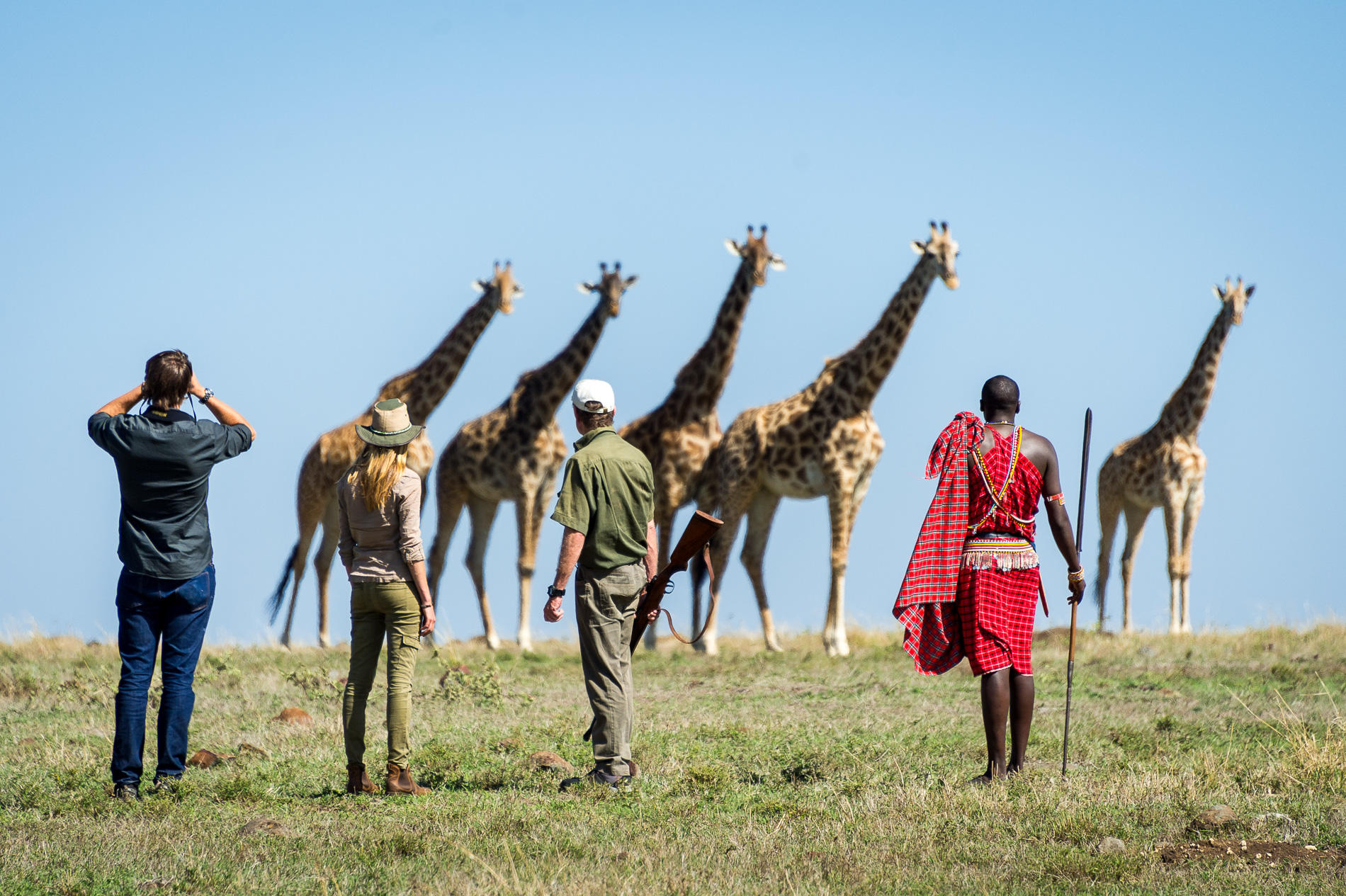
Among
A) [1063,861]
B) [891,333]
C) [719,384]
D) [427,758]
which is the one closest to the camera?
[1063,861]

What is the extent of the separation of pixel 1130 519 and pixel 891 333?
618 cm

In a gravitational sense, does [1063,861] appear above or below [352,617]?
below

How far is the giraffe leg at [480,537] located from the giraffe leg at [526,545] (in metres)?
0.72

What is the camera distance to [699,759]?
750 centimetres

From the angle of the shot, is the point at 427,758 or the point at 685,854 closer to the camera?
the point at 685,854

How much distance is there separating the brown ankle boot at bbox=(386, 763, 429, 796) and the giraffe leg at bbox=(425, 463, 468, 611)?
9.25 metres

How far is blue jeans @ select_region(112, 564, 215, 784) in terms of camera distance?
648cm

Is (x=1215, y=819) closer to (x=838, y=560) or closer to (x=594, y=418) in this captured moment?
(x=594, y=418)

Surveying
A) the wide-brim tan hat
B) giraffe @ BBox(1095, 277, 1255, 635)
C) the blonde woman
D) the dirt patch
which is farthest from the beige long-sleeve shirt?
giraffe @ BBox(1095, 277, 1255, 635)

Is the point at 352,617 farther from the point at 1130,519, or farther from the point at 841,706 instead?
the point at 1130,519

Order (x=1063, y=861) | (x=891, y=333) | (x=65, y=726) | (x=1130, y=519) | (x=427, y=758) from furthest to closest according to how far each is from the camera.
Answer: (x=1130, y=519), (x=891, y=333), (x=65, y=726), (x=427, y=758), (x=1063, y=861)

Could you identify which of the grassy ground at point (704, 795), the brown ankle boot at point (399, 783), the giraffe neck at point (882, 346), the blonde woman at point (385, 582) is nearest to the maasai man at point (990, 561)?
the grassy ground at point (704, 795)

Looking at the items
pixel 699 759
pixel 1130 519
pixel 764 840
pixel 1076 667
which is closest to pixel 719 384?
pixel 1076 667

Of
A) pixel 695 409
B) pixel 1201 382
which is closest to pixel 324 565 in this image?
pixel 695 409
